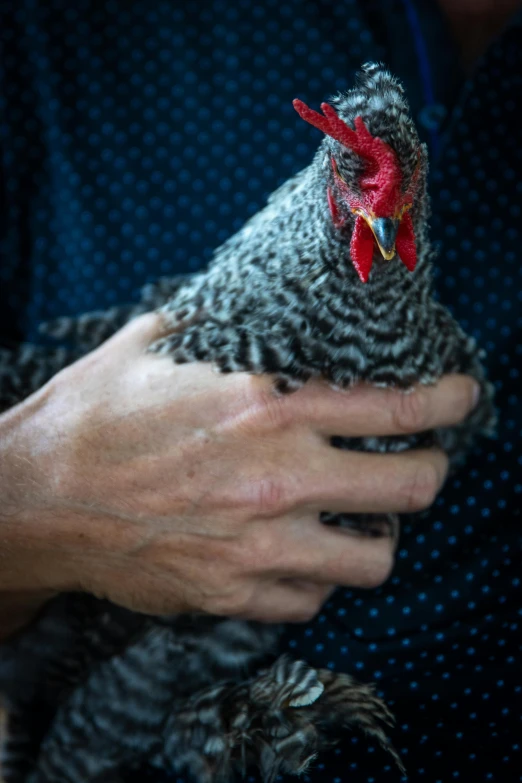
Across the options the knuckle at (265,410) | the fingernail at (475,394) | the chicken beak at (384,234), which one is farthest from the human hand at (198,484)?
the chicken beak at (384,234)

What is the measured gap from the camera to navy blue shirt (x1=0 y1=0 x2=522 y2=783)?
3.57ft

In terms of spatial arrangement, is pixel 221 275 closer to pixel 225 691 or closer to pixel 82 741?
pixel 225 691

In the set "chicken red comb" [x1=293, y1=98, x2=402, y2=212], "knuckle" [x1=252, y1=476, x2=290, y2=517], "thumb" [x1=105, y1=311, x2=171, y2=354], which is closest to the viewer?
"chicken red comb" [x1=293, y1=98, x2=402, y2=212]

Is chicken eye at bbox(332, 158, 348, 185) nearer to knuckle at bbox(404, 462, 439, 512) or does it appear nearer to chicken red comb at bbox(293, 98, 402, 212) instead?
chicken red comb at bbox(293, 98, 402, 212)

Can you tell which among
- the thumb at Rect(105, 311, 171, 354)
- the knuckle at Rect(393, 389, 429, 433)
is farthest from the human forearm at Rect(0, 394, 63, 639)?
the knuckle at Rect(393, 389, 429, 433)

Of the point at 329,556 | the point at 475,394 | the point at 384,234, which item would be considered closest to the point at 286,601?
the point at 329,556

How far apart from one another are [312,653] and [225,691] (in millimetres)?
139

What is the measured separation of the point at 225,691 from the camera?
3.47ft

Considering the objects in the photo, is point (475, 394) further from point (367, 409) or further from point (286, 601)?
point (286, 601)

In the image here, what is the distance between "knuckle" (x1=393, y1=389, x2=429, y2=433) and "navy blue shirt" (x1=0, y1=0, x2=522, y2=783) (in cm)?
20

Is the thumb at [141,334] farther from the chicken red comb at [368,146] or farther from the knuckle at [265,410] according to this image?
the chicken red comb at [368,146]

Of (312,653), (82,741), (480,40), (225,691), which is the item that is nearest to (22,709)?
(82,741)

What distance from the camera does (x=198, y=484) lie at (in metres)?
0.96

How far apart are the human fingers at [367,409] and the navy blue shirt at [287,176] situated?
0.64ft
